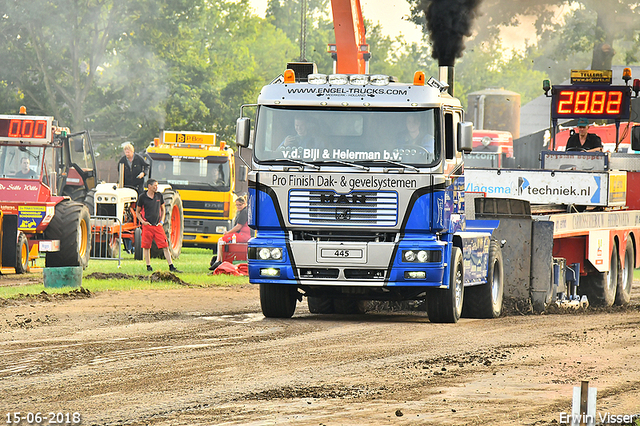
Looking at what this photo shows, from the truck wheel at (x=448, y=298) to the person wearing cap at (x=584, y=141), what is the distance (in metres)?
7.25

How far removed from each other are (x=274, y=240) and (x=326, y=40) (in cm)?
8722

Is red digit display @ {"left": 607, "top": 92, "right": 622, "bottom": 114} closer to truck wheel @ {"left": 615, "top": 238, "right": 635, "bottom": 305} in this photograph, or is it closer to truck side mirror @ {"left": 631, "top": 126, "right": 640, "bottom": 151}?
truck side mirror @ {"left": 631, "top": 126, "right": 640, "bottom": 151}

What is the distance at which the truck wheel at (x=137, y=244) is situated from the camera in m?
25.2

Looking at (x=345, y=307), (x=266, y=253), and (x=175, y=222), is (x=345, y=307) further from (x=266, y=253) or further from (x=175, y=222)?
(x=175, y=222)

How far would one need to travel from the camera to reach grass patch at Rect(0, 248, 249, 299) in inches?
688

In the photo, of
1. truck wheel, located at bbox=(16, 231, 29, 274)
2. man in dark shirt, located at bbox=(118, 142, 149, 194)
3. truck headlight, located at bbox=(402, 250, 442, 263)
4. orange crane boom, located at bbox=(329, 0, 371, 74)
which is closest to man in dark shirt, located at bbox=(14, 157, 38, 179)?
truck wheel, located at bbox=(16, 231, 29, 274)

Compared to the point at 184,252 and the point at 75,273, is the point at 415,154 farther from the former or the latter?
the point at 184,252

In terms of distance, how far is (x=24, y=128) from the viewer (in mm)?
21391

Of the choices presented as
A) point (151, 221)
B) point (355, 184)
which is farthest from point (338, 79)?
point (151, 221)

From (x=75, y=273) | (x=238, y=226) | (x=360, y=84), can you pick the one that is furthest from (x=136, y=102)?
(x=360, y=84)

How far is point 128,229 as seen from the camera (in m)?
26.0

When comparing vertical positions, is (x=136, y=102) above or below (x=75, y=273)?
above

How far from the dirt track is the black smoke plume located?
7.85m

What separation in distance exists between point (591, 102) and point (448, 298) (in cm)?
922
